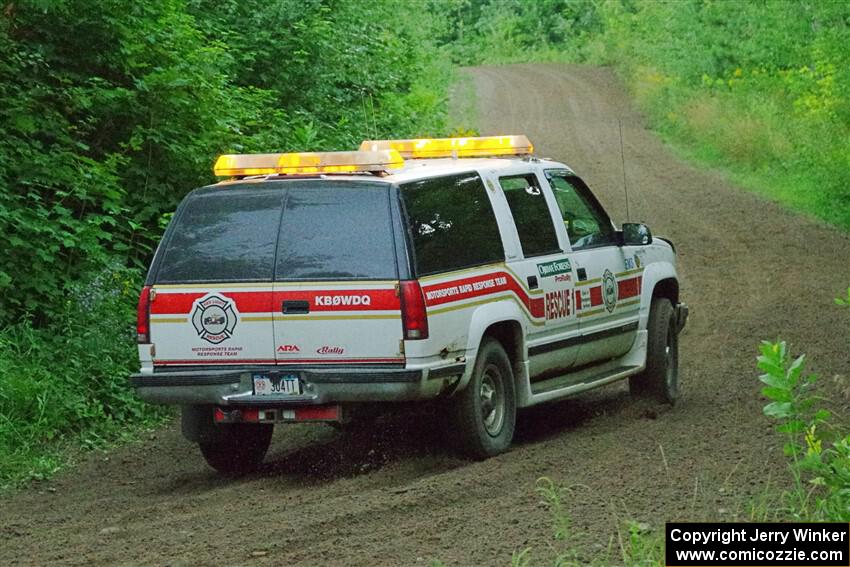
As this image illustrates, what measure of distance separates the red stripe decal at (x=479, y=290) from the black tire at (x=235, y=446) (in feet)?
5.16

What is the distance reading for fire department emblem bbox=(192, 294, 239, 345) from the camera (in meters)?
8.23

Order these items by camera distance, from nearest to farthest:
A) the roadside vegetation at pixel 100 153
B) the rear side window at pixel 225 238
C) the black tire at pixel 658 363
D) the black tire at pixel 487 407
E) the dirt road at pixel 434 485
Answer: the dirt road at pixel 434 485, the rear side window at pixel 225 238, the black tire at pixel 487 407, the roadside vegetation at pixel 100 153, the black tire at pixel 658 363

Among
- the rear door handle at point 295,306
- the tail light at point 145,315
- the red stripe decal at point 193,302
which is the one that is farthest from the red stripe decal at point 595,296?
the tail light at point 145,315

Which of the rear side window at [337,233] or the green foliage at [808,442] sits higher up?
the rear side window at [337,233]

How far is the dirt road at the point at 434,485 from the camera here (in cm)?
671

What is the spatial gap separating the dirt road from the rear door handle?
1031 millimetres

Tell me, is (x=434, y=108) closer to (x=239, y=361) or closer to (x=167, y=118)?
(x=167, y=118)

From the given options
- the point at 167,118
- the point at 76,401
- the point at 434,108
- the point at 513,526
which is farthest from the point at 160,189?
the point at 434,108

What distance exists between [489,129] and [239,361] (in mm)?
27293

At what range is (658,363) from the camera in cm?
1077

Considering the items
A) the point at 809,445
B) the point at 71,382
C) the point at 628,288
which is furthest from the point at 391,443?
the point at 809,445

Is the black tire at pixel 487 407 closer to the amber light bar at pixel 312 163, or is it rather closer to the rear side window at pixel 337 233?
the rear side window at pixel 337 233

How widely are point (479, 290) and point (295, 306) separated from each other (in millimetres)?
1195

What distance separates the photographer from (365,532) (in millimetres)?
6879
